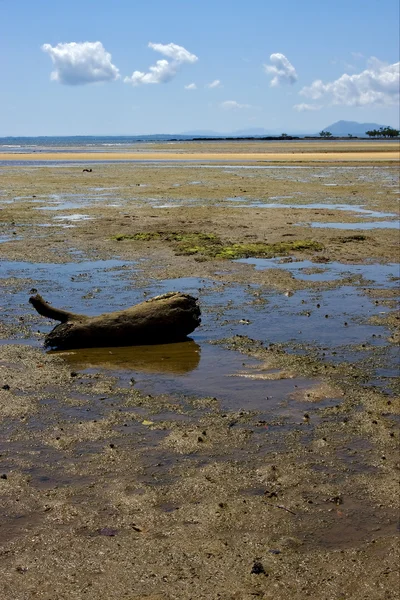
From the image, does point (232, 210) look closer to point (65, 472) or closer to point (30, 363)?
point (30, 363)

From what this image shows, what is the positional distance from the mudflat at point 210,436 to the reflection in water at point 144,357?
0.05 metres

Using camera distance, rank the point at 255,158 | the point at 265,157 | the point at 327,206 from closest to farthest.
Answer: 1. the point at 327,206
2. the point at 255,158
3. the point at 265,157

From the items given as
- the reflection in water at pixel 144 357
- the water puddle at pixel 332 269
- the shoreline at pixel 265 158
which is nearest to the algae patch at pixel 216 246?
the water puddle at pixel 332 269

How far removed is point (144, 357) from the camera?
10086mm

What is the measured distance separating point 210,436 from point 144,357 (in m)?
2.97

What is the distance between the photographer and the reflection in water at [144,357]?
378 inches

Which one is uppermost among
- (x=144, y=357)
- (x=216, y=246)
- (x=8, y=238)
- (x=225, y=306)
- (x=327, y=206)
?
(x=327, y=206)

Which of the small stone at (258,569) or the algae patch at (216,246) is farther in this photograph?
the algae patch at (216,246)

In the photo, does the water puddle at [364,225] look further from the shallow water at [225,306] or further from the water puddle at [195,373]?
the water puddle at [195,373]

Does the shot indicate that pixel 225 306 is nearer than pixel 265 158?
Yes

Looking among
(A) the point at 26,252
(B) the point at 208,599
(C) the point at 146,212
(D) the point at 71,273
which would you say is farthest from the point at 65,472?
(C) the point at 146,212

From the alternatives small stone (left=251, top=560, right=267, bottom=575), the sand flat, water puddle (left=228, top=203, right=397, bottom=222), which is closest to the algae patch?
water puddle (left=228, top=203, right=397, bottom=222)

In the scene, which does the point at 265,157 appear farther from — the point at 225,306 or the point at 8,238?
the point at 225,306

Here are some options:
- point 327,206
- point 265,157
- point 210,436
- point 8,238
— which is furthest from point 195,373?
point 265,157
